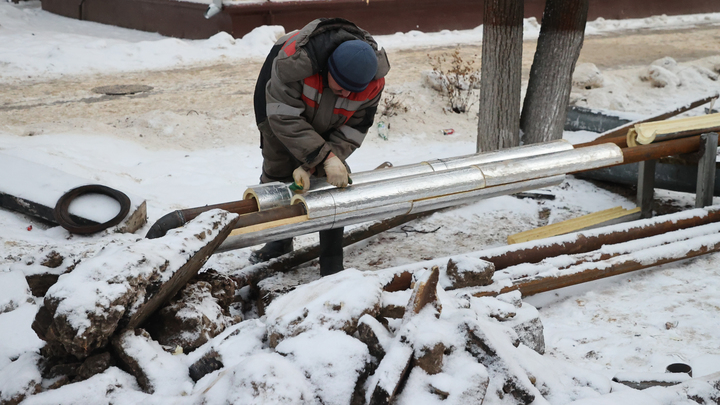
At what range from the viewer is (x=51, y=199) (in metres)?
4.47

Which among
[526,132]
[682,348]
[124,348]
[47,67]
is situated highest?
[47,67]

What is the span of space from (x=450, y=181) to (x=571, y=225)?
1.35m

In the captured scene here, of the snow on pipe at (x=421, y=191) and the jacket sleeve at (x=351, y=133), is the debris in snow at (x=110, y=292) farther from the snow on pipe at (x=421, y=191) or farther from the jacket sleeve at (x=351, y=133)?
the jacket sleeve at (x=351, y=133)

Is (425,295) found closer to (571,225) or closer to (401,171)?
(401,171)

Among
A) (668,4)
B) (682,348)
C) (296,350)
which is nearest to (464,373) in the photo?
(296,350)

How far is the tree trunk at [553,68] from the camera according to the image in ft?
17.1

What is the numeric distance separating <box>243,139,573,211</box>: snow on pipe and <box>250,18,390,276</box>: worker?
0.14 metres

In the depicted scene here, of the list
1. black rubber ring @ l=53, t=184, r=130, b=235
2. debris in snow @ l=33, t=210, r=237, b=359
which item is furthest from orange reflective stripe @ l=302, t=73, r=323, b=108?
black rubber ring @ l=53, t=184, r=130, b=235

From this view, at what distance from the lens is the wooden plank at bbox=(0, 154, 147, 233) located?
445 centimetres

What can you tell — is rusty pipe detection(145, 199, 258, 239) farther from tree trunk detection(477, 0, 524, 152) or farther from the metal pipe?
tree trunk detection(477, 0, 524, 152)

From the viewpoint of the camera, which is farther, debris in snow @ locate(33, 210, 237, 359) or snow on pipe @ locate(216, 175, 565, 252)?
snow on pipe @ locate(216, 175, 565, 252)

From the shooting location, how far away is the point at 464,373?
214 centimetres

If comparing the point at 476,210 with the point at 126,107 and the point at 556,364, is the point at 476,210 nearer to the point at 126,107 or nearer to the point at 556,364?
the point at 556,364

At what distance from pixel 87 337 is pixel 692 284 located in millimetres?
3574
